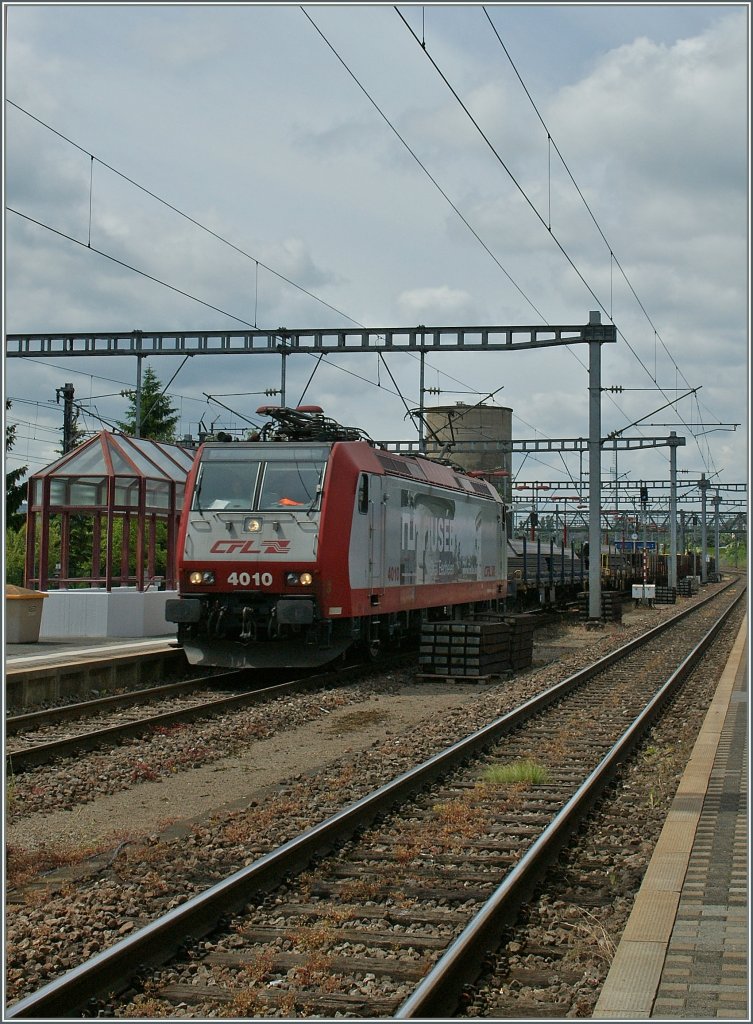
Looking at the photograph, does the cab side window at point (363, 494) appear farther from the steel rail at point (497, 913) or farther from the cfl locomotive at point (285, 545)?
the steel rail at point (497, 913)

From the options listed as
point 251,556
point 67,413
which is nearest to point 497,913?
point 251,556

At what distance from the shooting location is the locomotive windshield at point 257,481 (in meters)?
16.2

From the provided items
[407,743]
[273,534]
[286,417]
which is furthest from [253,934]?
[286,417]

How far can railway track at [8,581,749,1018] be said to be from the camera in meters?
5.04

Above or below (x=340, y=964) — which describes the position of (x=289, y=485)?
above

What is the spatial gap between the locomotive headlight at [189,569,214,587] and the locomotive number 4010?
28 centimetres

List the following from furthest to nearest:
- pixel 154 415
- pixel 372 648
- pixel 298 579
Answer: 1. pixel 154 415
2. pixel 372 648
3. pixel 298 579

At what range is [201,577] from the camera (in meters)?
16.3

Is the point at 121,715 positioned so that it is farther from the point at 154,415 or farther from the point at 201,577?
the point at 154,415

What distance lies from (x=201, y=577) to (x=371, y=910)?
10348 millimetres

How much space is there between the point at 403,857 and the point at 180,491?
55.3 feet

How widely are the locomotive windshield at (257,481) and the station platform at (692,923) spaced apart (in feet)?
26.4

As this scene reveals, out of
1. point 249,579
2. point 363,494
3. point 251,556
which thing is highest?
point 363,494

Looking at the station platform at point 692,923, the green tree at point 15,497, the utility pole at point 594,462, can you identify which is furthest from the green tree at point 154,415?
the station platform at point 692,923
